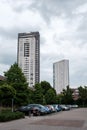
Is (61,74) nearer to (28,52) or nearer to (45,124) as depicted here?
(28,52)

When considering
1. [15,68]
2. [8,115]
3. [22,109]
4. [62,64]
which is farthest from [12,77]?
[62,64]

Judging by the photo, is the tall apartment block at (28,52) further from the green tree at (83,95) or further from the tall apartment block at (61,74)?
the tall apartment block at (61,74)

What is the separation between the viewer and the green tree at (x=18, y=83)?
51.2 m

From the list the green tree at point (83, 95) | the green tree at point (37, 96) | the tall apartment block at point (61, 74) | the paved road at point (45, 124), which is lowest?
the paved road at point (45, 124)

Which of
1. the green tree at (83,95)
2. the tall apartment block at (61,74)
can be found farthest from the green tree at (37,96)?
the tall apartment block at (61,74)

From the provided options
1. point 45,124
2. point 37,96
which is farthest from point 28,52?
point 45,124

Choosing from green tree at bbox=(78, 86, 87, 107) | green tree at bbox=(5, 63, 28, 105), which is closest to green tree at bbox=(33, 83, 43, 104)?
green tree at bbox=(5, 63, 28, 105)

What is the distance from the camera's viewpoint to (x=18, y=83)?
171ft

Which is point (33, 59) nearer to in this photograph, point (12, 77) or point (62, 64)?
point (62, 64)

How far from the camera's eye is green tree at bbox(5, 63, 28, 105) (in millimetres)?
51188

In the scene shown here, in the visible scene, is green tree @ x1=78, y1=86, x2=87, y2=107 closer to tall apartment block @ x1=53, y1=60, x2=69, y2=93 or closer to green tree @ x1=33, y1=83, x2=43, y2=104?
tall apartment block @ x1=53, y1=60, x2=69, y2=93

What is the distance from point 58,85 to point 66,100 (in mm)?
56555

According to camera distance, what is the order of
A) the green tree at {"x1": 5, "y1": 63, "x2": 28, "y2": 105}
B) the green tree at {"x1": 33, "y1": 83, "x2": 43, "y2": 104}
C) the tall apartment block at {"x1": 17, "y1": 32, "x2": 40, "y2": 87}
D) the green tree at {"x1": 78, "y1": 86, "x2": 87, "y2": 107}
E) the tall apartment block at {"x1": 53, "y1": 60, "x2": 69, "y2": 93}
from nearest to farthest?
the green tree at {"x1": 5, "y1": 63, "x2": 28, "y2": 105} < the green tree at {"x1": 33, "y1": 83, "x2": 43, "y2": 104} < the tall apartment block at {"x1": 17, "y1": 32, "x2": 40, "y2": 87} < the green tree at {"x1": 78, "y1": 86, "x2": 87, "y2": 107} < the tall apartment block at {"x1": 53, "y1": 60, "x2": 69, "y2": 93}

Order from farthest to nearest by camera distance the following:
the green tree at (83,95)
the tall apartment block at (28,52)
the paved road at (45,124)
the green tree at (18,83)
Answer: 1. the green tree at (83,95)
2. the tall apartment block at (28,52)
3. the green tree at (18,83)
4. the paved road at (45,124)
